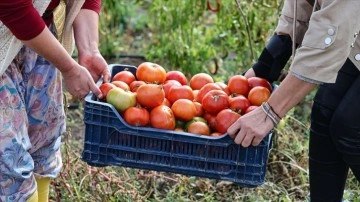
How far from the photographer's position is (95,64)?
3.26 m

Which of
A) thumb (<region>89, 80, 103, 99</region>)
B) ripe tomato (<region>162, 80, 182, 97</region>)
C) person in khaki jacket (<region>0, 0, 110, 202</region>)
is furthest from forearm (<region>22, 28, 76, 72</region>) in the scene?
ripe tomato (<region>162, 80, 182, 97</region>)

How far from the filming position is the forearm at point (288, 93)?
114 inches

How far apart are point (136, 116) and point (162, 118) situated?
98mm

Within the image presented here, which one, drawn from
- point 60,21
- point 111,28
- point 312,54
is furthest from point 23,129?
point 111,28

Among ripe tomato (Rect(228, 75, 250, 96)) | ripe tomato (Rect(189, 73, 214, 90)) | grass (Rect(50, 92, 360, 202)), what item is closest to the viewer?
ripe tomato (Rect(228, 75, 250, 96))

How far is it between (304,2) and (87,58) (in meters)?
0.92

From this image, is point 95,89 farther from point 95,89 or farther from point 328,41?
point 328,41

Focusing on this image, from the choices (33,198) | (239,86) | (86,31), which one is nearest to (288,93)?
(239,86)

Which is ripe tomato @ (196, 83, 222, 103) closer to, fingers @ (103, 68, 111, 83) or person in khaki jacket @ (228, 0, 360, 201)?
person in khaki jacket @ (228, 0, 360, 201)

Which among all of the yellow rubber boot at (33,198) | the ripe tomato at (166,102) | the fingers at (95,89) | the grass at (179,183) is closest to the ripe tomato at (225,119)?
the ripe tomato at (166,102)

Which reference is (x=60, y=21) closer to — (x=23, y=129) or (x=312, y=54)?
(x=23, y=129)

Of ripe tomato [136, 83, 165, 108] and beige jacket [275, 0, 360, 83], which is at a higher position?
Answer: beige jacket [275, 0, 360, 83]

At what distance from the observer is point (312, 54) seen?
2828 millimetres

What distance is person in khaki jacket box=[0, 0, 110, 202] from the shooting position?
8.98ft
